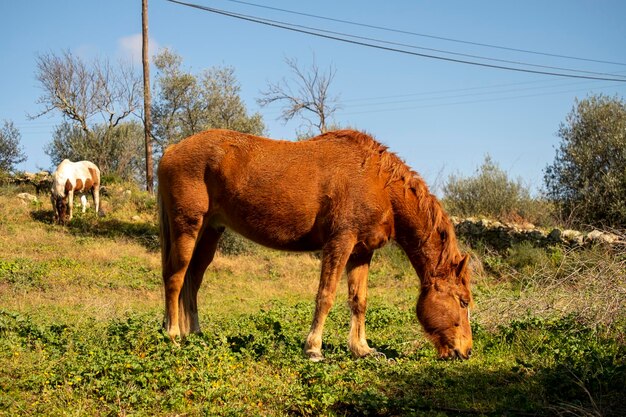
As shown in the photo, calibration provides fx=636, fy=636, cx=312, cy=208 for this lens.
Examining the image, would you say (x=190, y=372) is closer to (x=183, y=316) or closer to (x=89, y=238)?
(x=183, y=316)

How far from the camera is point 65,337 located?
22.9 feet

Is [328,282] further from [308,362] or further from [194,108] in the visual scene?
[194,108]

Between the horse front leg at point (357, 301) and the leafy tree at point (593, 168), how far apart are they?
12.3 meters

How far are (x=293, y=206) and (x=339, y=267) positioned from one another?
2.79 ft

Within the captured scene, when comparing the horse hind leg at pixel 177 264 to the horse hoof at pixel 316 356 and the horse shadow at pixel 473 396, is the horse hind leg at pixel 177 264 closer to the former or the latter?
the horse hoof at pixel 316 356

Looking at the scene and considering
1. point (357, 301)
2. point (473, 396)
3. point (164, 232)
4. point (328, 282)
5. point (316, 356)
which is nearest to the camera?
point (473, 396)

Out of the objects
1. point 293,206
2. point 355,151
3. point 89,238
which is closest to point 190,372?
point 293,206

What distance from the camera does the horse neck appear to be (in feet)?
23.6

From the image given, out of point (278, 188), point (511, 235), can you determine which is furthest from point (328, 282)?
point (511, 235)

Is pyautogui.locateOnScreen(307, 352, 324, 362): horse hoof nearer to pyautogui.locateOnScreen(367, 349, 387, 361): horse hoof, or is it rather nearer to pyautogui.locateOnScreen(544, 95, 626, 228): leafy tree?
pyautogui.locateOnScreen(367, 349, 387, 361): horse hoof

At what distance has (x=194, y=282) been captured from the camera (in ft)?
25.2

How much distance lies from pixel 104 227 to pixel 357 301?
1607cm

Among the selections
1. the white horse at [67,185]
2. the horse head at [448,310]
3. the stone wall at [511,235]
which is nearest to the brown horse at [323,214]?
the horse head at [448,310]

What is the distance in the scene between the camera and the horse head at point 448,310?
6.85 m
